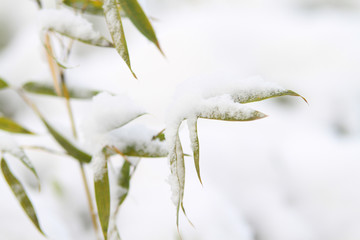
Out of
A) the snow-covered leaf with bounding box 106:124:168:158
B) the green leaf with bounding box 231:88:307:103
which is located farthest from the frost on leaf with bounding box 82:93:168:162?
the green leaf with bounding box 231:88:307:103

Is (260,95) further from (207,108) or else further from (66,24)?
(66,24)

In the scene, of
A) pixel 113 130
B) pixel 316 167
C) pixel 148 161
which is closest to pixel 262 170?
pixel 316 167

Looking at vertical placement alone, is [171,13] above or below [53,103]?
above

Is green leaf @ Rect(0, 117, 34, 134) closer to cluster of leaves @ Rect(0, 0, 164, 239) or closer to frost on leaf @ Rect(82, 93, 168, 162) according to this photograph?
cluster of leaves @ Rect(0, 0, 164, 239)

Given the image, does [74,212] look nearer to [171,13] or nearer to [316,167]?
[316,167]

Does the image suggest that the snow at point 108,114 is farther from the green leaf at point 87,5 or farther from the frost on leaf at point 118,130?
the green leaf at point 87,5

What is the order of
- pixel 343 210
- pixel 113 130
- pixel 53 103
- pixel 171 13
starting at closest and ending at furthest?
pixel 113 130 < pixel 343 210 < pixel 53 103 < pixel 171 13
